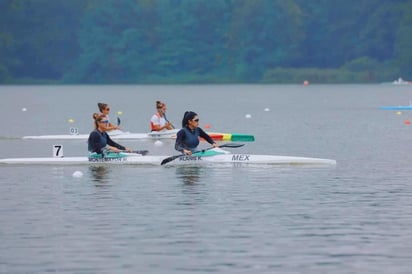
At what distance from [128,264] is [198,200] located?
850 cm

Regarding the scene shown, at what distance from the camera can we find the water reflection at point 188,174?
117ft

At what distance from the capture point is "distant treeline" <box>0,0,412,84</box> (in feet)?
567

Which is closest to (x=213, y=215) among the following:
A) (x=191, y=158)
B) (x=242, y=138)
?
(x=191, y=158)

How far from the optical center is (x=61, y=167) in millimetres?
39969

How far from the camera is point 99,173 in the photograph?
1492 inches

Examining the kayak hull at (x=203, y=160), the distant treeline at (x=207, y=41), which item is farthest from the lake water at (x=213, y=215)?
the distant treeline at (x=207, y=41)

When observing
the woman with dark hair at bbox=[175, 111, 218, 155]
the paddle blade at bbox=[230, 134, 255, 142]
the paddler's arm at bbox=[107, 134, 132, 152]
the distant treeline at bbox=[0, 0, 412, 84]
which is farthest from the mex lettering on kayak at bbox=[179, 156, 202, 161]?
the distant treeline at bbox=[0, 0, 412, 84]

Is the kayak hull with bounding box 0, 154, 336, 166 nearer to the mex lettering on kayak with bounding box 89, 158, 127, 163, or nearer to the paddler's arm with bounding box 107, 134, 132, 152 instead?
the mex lettering on kayak with bounding box 89, 158, 127, 163

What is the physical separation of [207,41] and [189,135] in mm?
146778

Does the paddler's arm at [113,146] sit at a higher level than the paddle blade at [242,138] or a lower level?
lower

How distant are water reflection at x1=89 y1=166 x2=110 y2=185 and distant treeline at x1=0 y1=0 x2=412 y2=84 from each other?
13309 centimetres

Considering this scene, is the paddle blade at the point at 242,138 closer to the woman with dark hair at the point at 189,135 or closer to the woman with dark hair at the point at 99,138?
the woman with dark hair at the point at 189,135

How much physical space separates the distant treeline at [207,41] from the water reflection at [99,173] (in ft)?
437

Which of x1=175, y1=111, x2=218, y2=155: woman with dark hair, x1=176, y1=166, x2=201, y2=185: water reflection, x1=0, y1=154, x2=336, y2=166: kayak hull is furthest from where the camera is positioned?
x1=0, y1=154, x2=336, y2=166: kayak hull
